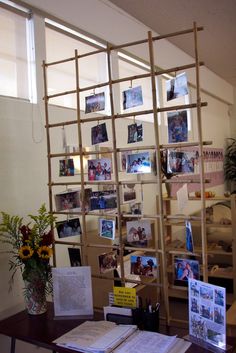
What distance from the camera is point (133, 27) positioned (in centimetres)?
317

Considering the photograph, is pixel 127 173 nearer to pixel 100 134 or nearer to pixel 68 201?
pixel 100 134

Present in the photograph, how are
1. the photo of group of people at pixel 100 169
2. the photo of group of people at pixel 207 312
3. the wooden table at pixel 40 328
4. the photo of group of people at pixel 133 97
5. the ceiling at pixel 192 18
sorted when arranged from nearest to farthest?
the photo of group of people at pixel 207 312 → the wooden table at pixel 40 328 → the photo of group of people at pixel 133 97 → the photo of group of people at pixel 100 169 → the ceiling at pixel 192 18

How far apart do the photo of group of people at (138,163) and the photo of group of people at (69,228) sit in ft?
1.51

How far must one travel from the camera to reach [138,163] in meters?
1.68

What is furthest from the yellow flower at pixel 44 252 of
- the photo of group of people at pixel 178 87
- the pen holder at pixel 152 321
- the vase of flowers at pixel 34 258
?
the photo of group of people at pixel 178 87

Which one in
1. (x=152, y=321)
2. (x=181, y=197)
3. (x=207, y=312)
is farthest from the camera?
(x=181, y=197)

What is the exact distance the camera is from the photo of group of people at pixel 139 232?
5.56ft

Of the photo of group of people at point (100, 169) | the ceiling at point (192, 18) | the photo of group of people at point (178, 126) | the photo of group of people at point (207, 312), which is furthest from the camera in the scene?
the ceiling at point (192, 18)

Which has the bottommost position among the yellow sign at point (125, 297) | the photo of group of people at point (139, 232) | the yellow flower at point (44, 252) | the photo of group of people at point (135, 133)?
the yellow sign at point (125, 297)

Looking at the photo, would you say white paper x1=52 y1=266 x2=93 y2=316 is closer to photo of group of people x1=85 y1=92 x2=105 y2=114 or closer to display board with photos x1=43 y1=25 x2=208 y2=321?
display board with photos x1=43 y1=25 x2=208 y2=321

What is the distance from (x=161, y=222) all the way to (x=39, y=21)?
155cm

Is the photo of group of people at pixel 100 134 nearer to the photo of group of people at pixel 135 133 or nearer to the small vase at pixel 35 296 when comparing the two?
the photo of group of people at pixel 135 133

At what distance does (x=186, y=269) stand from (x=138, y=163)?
0.55 m

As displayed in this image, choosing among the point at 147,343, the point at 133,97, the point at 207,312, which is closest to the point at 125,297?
the point at 147,343
